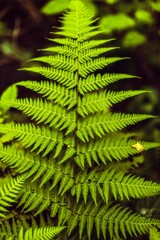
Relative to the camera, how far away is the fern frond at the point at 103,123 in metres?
2.13

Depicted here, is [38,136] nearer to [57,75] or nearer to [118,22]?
[57,75]

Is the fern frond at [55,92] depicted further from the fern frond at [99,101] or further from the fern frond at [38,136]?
the fern frond at [38,136]

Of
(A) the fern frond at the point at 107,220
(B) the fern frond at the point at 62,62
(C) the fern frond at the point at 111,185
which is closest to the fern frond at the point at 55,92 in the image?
(B) the fern frond at the point at 62,62

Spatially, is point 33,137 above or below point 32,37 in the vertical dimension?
below

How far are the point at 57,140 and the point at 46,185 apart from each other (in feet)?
0.95

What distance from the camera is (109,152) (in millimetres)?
2111

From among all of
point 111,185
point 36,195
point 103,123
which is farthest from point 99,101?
point 36,195

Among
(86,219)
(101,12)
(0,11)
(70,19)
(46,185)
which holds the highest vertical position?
(0,11)

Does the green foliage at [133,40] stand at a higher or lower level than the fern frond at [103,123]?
higher

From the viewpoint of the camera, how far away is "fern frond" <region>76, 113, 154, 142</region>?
2131mm

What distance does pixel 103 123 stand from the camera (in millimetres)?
2166

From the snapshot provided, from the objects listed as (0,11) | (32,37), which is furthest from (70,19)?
(0,11)

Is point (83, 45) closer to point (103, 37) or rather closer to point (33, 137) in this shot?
point (33, 137)

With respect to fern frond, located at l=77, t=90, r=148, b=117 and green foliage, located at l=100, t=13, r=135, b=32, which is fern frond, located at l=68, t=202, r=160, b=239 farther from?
green foliage, located at l=100, t=13, r=135, b=32
